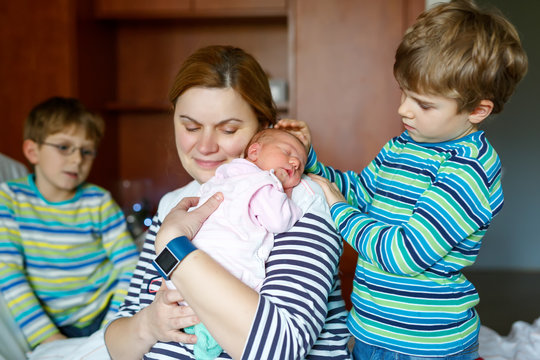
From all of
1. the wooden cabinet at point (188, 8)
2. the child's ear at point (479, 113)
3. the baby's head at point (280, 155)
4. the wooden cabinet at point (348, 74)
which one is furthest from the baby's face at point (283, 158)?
the wooden cabinet at point (188, 8)

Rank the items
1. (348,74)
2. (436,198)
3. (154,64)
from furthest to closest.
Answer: (154,64)
(348,74)
(436,198)

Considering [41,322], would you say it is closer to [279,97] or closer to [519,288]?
[279,97]

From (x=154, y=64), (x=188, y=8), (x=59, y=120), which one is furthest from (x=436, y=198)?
(x=154, y=64)

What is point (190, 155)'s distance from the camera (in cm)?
145

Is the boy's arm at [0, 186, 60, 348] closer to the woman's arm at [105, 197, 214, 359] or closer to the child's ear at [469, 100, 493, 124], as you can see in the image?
the woman's arm at [105, 197, 214, 359]

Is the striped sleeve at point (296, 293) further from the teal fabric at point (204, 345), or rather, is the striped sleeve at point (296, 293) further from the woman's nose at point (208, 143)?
the woman's nose at point (208, 143)

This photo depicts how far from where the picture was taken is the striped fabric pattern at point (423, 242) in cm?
113

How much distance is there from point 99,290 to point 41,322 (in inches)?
12.0

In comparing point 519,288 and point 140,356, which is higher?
point 140,356

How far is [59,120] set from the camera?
2307mm

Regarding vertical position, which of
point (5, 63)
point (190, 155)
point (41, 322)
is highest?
point (5, 63)

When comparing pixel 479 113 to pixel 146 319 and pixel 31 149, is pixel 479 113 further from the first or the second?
pixel 31 149

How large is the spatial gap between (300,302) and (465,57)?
609mm

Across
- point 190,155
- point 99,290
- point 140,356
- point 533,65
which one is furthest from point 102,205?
point 533,65
